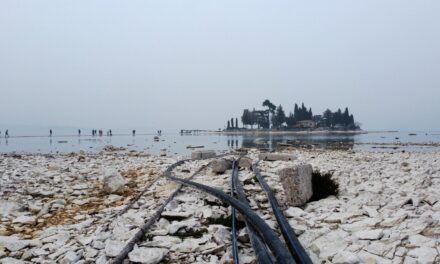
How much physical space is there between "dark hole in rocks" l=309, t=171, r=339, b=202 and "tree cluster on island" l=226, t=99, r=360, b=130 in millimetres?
135887

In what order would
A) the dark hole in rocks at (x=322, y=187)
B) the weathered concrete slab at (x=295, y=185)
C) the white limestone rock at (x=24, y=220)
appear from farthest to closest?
1. the dark hole in rocks at (x=322, y=187)
2. the weathered concrete slab at (x=295, y=185)
3. the white limestone rock at (x=24, y=220)

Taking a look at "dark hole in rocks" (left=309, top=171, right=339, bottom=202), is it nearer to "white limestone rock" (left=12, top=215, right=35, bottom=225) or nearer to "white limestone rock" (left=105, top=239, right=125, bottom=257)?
"white limestone rock" (left=105, top=239, right=125, bottom=257)

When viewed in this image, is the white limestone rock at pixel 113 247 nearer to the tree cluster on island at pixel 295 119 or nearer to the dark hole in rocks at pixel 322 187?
the dark hole in rocks at pixel 322 187

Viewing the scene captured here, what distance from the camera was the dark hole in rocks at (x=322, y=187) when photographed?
7.47 m

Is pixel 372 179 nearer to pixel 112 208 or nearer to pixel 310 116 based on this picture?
pixel 112 208

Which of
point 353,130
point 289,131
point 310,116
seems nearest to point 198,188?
point 289,131

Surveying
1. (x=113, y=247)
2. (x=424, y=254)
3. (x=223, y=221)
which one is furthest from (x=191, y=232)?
(x=424, y=254)

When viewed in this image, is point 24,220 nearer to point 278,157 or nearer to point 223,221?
point 223,221

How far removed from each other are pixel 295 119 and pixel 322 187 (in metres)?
144

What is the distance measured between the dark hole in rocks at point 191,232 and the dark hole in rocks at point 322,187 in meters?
3.21

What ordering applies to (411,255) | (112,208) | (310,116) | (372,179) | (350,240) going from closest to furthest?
(411,255) → (350,240) → (112,208) → (372,179) → (310,116)

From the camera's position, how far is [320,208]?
6508mm

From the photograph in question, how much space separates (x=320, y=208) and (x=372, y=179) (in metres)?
4.57

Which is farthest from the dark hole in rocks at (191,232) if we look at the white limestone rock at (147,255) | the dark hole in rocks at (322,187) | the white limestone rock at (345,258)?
the dark hole in rocks at (322,187)
